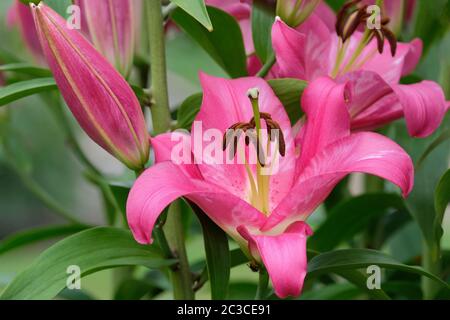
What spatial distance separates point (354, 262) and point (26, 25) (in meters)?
0.41

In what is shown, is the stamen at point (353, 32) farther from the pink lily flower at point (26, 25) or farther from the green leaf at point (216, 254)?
the pink lily flower at point (26, 25)

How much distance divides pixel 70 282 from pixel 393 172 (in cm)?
19

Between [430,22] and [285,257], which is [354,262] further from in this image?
[430,22]

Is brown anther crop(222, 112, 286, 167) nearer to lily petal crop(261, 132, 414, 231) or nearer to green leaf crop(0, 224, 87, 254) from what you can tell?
lily petal crop(261, 132, 414, 231)

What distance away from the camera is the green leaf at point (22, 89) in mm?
509

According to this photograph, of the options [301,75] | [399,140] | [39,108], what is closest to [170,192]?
[301,75]

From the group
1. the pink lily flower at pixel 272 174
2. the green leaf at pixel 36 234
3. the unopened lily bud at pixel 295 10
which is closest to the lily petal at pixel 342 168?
the pink lily flower at pixel 272 174

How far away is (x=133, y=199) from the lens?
0.43 meters

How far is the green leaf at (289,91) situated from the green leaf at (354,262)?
99mm

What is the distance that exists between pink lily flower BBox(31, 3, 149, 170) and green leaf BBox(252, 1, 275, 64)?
130 millimetres

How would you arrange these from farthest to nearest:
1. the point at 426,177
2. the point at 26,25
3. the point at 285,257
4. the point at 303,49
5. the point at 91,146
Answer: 1. the point at 91,146
2. the point at 26,25
3. the point at 426,177
4. the point at 303,49
5. the point at 285,257

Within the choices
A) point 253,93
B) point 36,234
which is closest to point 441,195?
point 253,93

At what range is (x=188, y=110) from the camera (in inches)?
21.8

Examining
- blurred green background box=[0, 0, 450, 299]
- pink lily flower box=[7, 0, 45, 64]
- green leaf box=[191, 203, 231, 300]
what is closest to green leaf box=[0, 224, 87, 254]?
blurred green background box=[0, 0, 450, 299]
